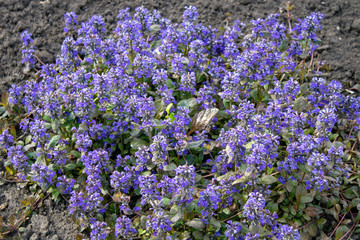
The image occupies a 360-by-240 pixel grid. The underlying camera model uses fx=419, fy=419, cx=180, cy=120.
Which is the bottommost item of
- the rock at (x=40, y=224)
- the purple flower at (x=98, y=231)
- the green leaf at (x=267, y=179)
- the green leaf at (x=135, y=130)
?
the rock at (x=40, y=224)

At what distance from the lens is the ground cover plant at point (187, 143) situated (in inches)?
186

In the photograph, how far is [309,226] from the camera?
5.18 m

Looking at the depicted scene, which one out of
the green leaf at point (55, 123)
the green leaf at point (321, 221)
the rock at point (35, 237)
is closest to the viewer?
the green leaf at point (321, 221)

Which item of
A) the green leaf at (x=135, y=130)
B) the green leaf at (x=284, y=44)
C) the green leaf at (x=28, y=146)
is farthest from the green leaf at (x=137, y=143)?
the green leaf at (x=284, y=44)

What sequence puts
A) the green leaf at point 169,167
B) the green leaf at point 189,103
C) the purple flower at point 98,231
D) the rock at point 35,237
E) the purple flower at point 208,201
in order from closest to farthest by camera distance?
the purple flower at point 208,201 < the purple flower at point 98,231 < the green leaf at point 169,167 < the rock at point 35,237 < the green leaf at point 189,103

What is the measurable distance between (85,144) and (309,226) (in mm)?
2941

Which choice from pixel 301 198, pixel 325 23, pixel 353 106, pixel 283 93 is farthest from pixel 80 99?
pixel 325 23

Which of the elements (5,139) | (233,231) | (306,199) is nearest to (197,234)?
(233,231)

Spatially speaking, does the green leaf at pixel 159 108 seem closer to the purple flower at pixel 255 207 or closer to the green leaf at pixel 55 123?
the green leaf at pixel 55 123

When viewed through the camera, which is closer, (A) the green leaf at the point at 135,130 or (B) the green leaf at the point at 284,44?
(A) the green leaf at the point at 135,130

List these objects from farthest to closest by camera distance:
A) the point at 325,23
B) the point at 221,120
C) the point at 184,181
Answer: the point at 325,23, the point at 221,120, the point at 184,181

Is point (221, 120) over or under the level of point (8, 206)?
over

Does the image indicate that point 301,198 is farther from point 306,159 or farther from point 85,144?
point 85,144

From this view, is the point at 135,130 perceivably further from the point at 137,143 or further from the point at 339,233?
the point at 339,233
